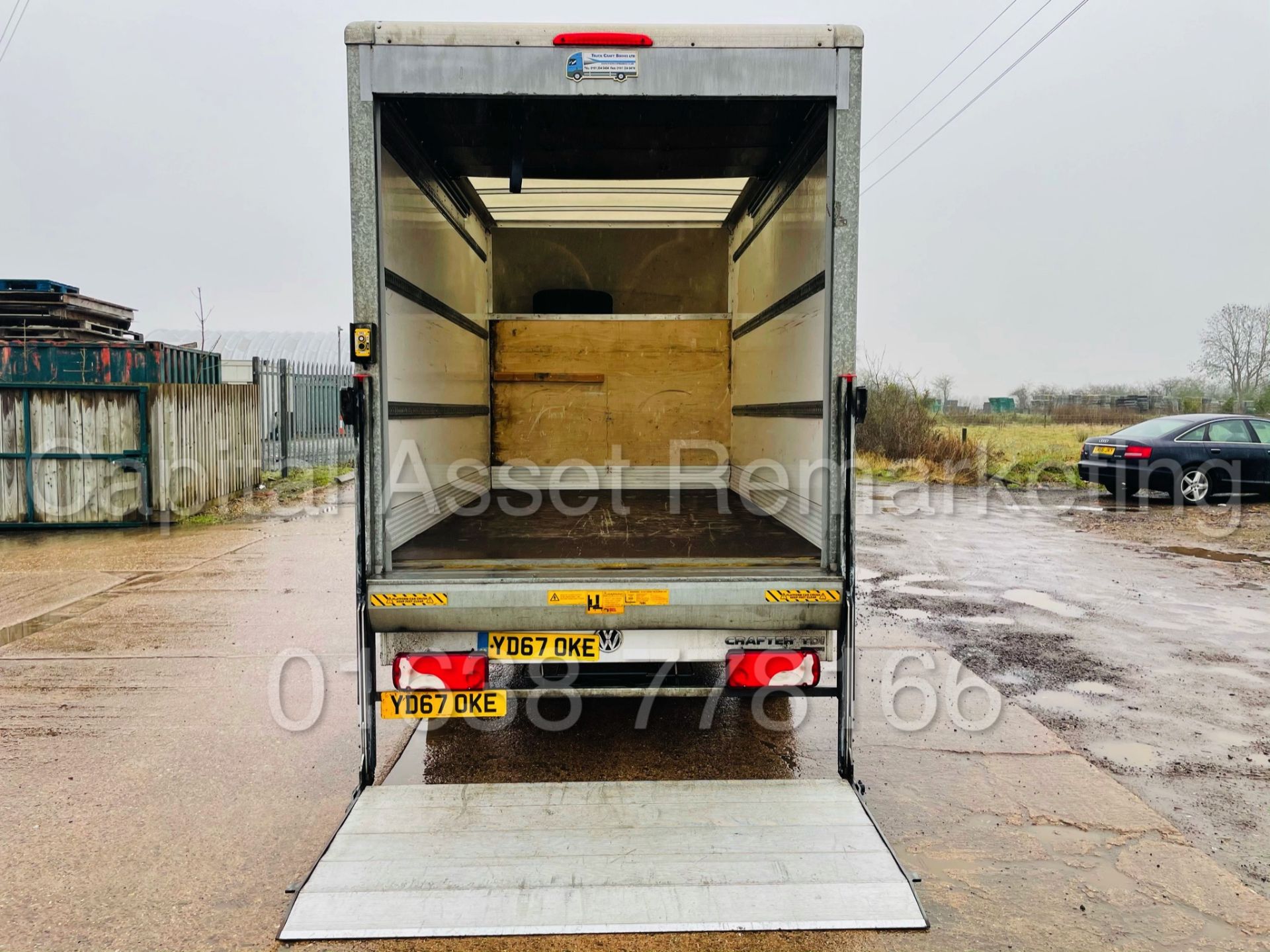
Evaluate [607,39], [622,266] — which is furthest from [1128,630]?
[607,39]

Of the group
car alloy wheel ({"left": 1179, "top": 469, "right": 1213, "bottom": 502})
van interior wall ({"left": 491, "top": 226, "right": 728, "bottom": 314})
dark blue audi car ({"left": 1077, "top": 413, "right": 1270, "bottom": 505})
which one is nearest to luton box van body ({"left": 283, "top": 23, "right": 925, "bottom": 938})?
van interior wall ({"left": 491, "top": 226, "right": 728, "bottom": 314})

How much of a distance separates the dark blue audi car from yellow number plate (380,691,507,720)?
13.0m

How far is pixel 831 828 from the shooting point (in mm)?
3129

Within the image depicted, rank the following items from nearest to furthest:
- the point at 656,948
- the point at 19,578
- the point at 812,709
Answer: the point at 656,948 < the point at 812,709 < the point at 19,578

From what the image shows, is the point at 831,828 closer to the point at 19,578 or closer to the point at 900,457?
the point at 19,578

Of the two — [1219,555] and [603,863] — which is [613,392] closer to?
[603,863]

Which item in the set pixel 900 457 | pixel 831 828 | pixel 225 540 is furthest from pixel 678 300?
pixel 900 457

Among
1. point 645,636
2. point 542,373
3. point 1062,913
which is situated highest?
point 542,373

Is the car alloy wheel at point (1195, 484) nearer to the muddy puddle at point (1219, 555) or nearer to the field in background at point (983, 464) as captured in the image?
the field in background at point (983, 464)

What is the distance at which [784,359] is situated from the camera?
15.5ft

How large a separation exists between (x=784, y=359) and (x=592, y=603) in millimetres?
2126

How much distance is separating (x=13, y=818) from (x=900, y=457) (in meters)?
17.5

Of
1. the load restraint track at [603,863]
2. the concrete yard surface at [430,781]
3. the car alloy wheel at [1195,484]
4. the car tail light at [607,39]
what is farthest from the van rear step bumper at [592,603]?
the car alloy wheel at [1195,484]

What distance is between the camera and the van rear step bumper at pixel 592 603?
321 centimetres
